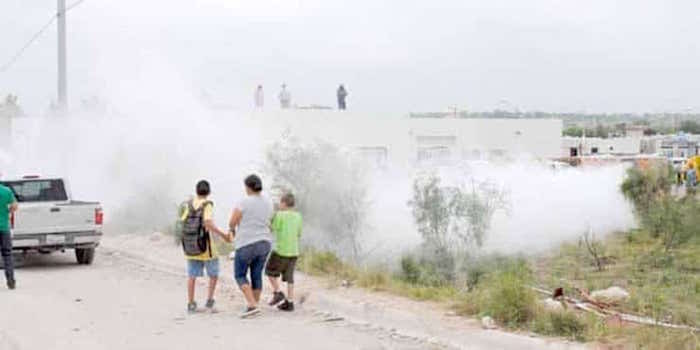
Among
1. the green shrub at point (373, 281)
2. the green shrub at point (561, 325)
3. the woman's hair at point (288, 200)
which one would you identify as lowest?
the green shrub at point (373, 281)

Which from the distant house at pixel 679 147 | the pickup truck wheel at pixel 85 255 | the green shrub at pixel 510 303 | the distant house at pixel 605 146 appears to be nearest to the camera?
the green shrub at pixel 510 303

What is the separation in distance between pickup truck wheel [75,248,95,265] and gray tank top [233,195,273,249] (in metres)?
8.25

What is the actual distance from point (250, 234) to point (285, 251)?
0.73 meters

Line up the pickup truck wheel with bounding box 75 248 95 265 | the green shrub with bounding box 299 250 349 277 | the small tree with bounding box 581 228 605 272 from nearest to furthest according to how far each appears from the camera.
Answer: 1. the green shrub with bounding box 299 250 349 277
2. the pickup truck wheel with bounding box 75 248 95 265
3. the small tree with bounding box 581 228 605 272

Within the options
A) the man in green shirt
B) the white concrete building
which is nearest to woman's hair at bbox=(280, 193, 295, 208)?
the man in green shirt

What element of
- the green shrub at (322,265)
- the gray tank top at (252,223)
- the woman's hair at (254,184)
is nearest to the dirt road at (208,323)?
the green shrub at (322,265)

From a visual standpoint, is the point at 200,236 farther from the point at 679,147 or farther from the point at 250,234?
the point at 679,147

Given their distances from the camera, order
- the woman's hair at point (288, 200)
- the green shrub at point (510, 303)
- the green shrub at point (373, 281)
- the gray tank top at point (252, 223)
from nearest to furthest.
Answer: the green shrub at point (510, 303) → the gray tank top at point (252, 223) → the woman's hair at point (288, 200) → the green shrub at point (373, 281)

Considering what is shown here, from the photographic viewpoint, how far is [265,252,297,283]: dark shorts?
42.0ft

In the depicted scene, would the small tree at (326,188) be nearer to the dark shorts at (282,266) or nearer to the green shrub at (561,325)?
the dark shorts at (282,266)

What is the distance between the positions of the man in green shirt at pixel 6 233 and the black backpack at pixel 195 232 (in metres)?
4.33

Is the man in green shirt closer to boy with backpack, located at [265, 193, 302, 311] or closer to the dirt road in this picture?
the dirt road

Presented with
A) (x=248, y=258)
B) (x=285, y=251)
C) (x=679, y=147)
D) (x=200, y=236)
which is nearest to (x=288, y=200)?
(x=285, y=251)

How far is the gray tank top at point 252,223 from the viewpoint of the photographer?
40.1ft
